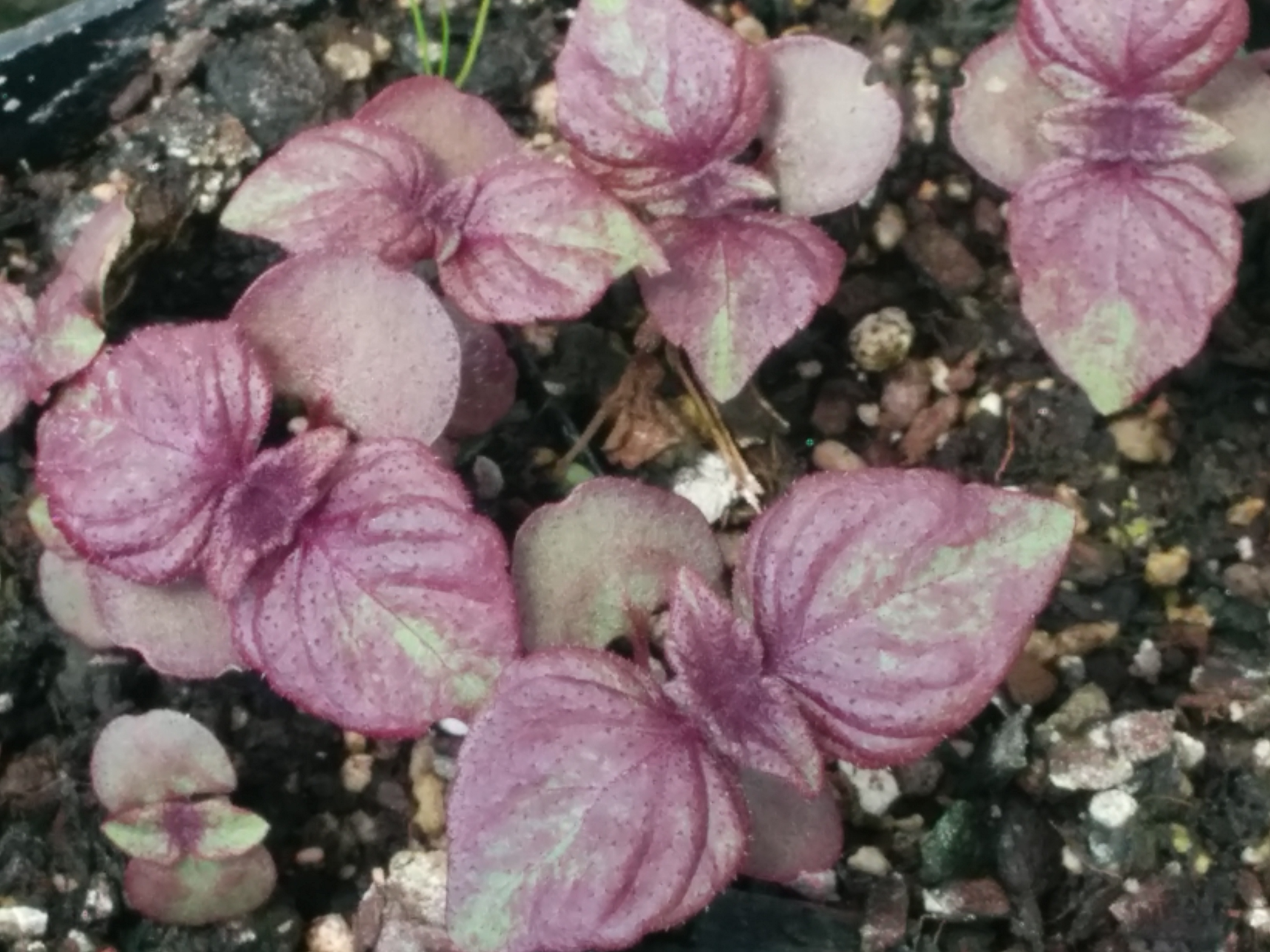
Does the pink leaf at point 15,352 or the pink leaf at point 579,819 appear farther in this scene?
the pink leaf at point 15,352

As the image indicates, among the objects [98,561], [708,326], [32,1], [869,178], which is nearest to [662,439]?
[708,326]

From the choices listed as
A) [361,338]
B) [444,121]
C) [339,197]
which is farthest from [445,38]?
[361,338]

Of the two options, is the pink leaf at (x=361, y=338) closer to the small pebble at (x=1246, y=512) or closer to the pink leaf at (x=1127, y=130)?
the pink leaf at (x=1127, y=130)

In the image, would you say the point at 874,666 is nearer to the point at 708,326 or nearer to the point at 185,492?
the point at 708,326

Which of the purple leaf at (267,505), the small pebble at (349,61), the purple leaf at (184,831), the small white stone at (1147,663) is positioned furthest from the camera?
the small pebble at (349,61)

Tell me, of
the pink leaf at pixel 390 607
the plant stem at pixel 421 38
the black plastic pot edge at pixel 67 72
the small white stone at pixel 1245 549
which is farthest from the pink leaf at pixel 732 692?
the black plastic pot edge at pixel 67 72

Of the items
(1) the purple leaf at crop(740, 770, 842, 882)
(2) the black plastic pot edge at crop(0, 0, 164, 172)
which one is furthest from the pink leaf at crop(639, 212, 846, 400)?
(2) the black plastic pot edge at crop(0, 0, 164, 172)

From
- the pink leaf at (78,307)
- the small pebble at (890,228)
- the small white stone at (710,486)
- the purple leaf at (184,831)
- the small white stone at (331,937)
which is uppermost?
the pink leaf at (78,307)
